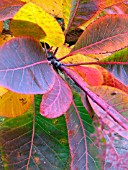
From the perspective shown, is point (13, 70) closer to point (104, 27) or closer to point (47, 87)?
point (47, 87)

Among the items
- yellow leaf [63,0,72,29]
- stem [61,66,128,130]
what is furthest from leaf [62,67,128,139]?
yellow leaf [63,0,72,29]

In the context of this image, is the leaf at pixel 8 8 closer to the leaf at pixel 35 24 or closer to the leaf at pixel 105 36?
the leaf at pixel 35 24

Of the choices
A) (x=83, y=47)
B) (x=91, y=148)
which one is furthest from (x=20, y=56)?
(x=91, y=148)

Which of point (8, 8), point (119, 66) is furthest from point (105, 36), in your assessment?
point (8, 8)

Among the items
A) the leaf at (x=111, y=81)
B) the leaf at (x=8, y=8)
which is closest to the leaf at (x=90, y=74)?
the leaf at (x=111, y=81)

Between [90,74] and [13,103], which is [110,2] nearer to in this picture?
[90,74]

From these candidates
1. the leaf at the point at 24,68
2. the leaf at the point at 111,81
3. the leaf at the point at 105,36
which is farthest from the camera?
the leaf at the point at 111,81
